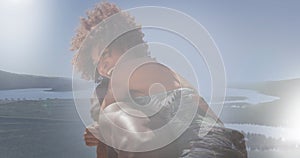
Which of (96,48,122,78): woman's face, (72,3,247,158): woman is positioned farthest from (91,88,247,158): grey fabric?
(96,48,122,78): woman's face

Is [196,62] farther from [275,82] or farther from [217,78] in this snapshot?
[275,82]

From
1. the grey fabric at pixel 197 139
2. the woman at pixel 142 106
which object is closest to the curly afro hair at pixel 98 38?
the woman at pixel 142 106

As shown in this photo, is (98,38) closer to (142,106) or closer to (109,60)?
(109,60)

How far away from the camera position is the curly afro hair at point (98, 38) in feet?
2.05

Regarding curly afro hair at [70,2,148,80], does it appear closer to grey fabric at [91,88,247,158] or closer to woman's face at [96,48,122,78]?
woman's face at [96,48,122,78]

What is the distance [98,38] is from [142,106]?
0.64ft

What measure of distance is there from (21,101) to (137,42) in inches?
122

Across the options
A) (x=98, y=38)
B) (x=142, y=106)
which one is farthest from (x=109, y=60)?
(x=142, y=106)

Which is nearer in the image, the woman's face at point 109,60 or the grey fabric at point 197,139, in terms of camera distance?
the grey fabric at point 197,139

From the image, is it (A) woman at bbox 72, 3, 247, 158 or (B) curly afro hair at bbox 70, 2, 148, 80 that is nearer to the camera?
(A) woman at bbox 72, 3, 247, 158

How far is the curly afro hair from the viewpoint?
0.62 metres

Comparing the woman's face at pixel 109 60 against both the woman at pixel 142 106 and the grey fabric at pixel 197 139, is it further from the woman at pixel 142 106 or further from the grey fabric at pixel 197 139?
the grey fabric at pixel 197 139

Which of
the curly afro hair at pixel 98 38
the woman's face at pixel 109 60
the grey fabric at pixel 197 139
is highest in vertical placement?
the curly afro hair at pixel 98 38

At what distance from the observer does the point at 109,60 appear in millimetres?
625
